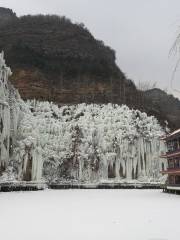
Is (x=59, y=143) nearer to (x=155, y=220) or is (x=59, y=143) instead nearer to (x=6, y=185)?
(x=6, y=185)

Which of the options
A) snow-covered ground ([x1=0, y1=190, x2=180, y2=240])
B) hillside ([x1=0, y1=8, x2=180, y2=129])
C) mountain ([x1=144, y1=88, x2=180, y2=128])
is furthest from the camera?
mountain ([x1=144, y1=88, x2=180, y2=128])

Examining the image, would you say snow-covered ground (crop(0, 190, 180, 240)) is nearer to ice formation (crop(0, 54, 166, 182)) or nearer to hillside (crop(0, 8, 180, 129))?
ice formation (crop(0, 54, 166, 182))

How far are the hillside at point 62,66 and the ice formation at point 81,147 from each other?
885cm

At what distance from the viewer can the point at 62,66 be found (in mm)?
73875

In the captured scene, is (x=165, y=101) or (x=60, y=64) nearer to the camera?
(x=60, y=64)

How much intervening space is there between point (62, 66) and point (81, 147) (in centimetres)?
2580

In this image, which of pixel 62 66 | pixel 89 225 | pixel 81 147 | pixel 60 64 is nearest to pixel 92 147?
pixel 81 147

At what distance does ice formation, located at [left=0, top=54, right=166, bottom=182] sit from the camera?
A: 4684 centimetres

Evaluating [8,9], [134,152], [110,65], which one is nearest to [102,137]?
[134,152]

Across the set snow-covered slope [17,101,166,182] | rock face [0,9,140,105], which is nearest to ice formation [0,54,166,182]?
snow-covered slope [17,101,166,182]

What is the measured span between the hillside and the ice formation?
8.85 metres

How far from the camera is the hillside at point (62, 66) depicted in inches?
2562

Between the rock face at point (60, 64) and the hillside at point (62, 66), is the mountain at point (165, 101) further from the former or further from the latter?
the rock face at point (60, 64)

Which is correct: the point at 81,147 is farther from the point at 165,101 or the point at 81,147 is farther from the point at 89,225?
the point at 165,101
